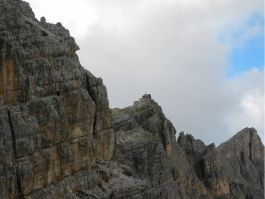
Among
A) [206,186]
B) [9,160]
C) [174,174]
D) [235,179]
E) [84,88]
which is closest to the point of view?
[9,160]

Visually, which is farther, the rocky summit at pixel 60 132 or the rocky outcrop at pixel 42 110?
the rocky summit at pixel 60 132

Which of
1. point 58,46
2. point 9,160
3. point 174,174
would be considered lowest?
point 9,160

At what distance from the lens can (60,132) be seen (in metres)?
111

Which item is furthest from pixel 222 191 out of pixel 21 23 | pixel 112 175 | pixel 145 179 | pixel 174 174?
pixel 21 23

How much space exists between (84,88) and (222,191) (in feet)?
215

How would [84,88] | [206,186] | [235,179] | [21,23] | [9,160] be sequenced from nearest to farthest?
[9,160] < [21,23] < [84,88] < [206,186] < [235,179]

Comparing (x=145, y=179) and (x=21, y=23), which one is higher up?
(x=21, y=23)

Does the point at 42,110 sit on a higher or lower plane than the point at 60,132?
higher

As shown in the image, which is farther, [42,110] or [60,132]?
[60,132]

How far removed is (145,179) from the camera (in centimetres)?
13550

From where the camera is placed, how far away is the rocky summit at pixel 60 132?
103 metres

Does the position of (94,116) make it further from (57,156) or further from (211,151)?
(211,151)

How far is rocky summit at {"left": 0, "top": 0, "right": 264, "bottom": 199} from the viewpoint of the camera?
337ft

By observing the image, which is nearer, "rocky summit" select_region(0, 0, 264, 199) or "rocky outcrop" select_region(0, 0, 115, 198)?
"rocky outcrop" select_region(0, 0, 115, 198)
